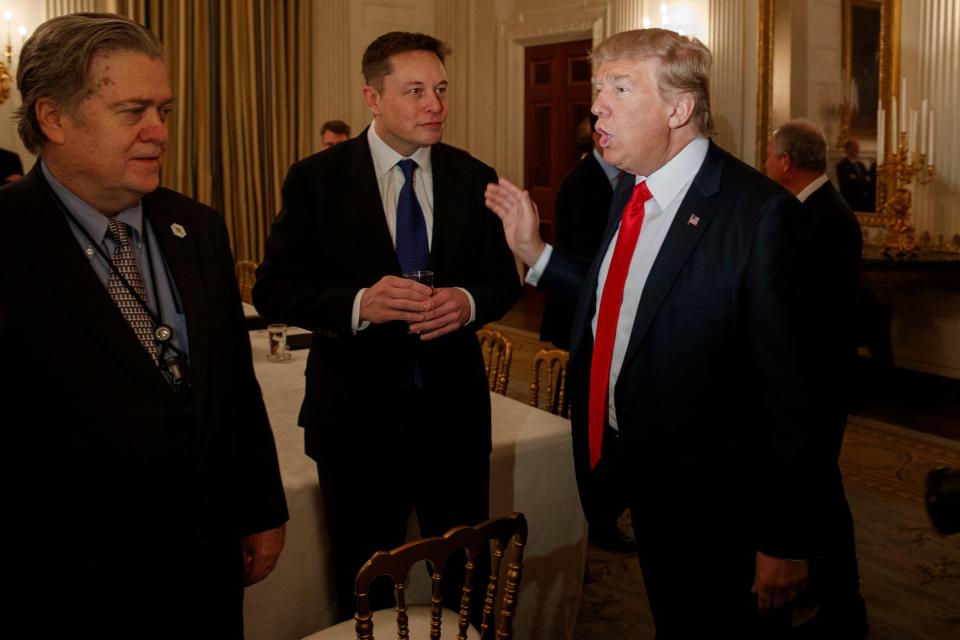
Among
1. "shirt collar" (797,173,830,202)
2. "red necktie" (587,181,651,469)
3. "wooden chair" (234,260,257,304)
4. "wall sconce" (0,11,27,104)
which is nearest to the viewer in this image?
"red necktie" (587,181,651,469)

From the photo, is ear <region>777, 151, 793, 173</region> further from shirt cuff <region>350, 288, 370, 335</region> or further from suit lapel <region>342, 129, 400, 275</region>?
shirt cuff <region>350, 288, 370, 335</region>

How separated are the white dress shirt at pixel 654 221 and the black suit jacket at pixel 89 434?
88cm

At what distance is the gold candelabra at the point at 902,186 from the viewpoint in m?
5.88

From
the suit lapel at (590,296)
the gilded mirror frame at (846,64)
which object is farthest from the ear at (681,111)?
the gilded mirror frame at (846,64)

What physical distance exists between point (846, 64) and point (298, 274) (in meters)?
5.52

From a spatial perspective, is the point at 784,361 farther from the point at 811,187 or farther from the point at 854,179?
the point at 854,179

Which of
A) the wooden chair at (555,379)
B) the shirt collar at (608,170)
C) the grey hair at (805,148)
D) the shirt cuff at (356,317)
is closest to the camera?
the shirt cuff at (356,317)

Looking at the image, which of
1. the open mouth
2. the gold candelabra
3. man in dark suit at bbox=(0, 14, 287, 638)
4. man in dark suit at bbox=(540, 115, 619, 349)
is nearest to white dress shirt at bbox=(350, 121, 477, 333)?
the open mouth

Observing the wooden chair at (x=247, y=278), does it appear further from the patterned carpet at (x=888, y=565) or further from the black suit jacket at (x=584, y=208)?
the patterned carpet at (x=888, y=565)

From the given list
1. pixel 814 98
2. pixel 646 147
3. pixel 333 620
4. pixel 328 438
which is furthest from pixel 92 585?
pixel 814 98

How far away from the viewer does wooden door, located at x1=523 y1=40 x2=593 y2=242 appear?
8.98m

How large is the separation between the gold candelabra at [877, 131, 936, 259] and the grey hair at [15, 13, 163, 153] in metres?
5.37

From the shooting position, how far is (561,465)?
264 cm

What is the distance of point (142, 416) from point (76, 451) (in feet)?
0.35
